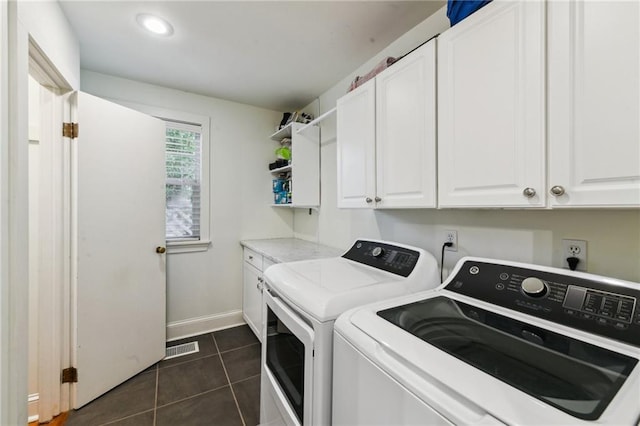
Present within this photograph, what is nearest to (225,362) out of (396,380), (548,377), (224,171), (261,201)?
Result: (261,201)

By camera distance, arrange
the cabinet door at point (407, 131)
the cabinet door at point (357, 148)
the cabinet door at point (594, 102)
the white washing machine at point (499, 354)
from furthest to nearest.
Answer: the cabinet door at point (357, 148)
the cabinet door at point (407, 131)
the cabinet door at point (594, 102)
the white washing machine at point (499, 354)

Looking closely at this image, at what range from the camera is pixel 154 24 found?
1673mm

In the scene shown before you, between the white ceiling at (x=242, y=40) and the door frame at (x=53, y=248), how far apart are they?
0.51 metres

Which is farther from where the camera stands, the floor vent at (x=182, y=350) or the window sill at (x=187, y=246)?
the window sill at (x=187, y=246)

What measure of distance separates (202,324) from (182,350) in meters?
0.33

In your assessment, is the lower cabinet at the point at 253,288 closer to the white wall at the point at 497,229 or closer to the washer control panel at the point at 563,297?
the white wall at the point at 497,229

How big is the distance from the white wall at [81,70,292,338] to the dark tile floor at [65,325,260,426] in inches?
19.8

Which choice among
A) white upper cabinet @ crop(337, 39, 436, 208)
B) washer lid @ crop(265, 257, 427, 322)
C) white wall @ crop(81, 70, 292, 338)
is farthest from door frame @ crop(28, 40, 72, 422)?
white upper cabinet @ crop(337, 39, 436, 208)

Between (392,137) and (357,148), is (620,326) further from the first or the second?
(357,148)

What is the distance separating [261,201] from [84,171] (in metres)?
1.58

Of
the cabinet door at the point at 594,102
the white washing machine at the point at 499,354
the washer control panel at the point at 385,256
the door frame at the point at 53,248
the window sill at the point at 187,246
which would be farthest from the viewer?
the window sill at the point at 187,246

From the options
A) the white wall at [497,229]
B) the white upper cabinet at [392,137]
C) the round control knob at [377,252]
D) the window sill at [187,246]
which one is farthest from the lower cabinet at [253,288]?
the white upper cabinet at [392,137]

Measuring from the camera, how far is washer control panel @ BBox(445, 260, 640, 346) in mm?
746

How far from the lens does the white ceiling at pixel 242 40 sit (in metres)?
1.53
